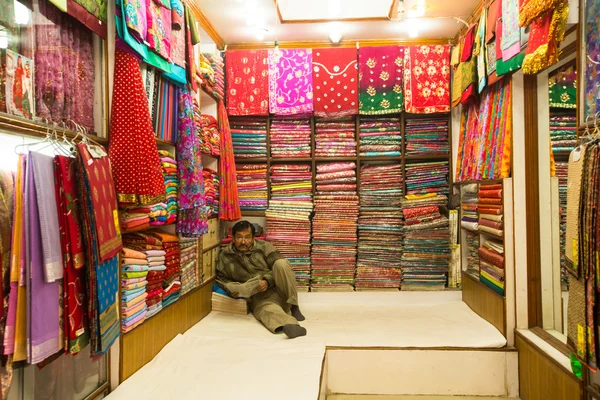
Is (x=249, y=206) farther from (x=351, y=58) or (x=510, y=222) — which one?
(x=510, y=222)

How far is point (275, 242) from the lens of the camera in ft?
13.8

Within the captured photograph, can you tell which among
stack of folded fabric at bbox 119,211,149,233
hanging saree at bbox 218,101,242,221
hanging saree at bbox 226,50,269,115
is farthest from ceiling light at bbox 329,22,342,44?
stack of folded fabric at bbox 119,211,149,233

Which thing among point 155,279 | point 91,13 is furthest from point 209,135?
point 91,13

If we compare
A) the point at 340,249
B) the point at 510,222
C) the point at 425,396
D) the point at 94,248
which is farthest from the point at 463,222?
the point at 94,248

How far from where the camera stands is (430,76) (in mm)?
4070

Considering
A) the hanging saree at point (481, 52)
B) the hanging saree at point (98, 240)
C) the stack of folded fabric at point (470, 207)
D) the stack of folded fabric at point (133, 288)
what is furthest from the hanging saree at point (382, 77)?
the hanging saree at point (98, 240)

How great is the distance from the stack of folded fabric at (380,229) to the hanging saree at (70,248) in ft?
9.48

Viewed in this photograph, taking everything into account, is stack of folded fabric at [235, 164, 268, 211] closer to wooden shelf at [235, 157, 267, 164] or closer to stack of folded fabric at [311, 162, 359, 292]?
wooden shelf at [235, 157, 267, 164]

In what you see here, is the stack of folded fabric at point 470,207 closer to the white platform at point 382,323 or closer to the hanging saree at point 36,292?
the white platform at point 382,323

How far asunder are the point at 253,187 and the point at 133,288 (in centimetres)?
209

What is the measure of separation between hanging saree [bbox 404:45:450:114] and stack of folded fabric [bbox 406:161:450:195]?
53 cm

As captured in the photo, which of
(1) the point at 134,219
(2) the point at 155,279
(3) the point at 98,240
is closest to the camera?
(3) the point at 98,240

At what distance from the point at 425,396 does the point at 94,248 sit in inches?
92.3

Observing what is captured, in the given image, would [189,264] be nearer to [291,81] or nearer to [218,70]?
[218,70]
